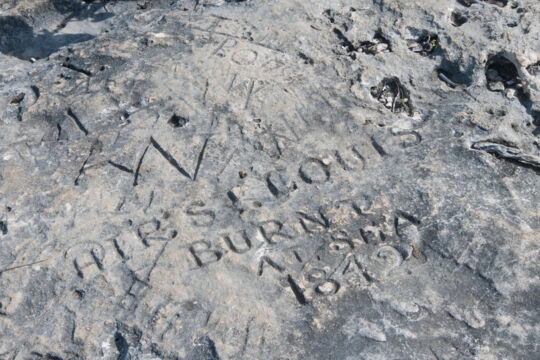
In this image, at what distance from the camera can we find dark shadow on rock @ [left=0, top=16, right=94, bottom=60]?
3.96 m

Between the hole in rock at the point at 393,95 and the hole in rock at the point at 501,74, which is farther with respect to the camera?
the hole in rock at the point at 501,74

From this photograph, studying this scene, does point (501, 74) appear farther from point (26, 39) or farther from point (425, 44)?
point (26, 39)

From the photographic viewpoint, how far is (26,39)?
403 centimetres

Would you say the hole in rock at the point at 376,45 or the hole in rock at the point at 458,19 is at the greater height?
the hole in rock at the point at 458,19

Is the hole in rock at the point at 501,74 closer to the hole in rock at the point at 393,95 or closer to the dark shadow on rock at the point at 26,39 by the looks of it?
the hole in rock at the point at 393,95

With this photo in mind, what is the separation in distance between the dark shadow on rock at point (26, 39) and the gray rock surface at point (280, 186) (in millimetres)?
558

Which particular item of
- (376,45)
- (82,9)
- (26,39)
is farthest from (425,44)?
(26,39)

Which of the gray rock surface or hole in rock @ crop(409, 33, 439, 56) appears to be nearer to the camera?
the gray rock surface

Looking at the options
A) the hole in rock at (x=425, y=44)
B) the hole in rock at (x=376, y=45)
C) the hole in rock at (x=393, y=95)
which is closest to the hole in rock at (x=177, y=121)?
the hole in rock at (x=393, y=95)

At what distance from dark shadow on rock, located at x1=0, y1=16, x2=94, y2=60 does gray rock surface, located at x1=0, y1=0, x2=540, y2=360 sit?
22.0 inches

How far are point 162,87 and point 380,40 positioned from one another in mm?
1427

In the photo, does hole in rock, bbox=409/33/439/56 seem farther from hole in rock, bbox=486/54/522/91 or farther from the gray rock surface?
hole in rock, bbox=486/54/522/91

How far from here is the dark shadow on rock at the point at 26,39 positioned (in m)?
3.96

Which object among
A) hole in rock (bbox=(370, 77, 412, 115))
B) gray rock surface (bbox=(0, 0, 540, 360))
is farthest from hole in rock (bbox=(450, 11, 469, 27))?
hole in rock (bbox=(370, 77, 412, 115))
